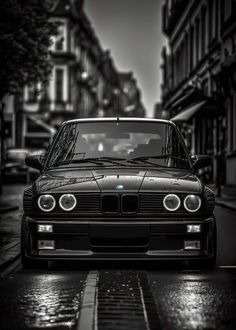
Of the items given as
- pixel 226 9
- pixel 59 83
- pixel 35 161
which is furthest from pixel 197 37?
pixel 35 161

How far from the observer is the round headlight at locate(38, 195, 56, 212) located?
7801 mm

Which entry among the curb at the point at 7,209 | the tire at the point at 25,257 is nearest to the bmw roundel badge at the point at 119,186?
the tire at the point at 25,257

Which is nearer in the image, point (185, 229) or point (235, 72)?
point (185, 229)

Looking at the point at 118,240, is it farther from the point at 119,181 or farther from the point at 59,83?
the point at 59,83

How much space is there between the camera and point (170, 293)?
6.94 metres

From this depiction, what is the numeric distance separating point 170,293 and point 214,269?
1682 millimetres

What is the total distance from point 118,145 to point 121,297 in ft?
8.97

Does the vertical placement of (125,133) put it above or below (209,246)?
above

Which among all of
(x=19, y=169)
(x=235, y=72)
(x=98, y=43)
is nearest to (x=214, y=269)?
(x=235, y=72)

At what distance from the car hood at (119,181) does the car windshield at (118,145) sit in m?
0.43

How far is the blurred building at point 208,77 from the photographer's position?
98.7 ft

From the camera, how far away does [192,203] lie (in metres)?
7.81

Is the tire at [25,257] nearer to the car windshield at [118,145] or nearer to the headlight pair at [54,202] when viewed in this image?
the headlight pair at [54,202]

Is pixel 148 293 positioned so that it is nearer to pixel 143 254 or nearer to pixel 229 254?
pixel 143 254
